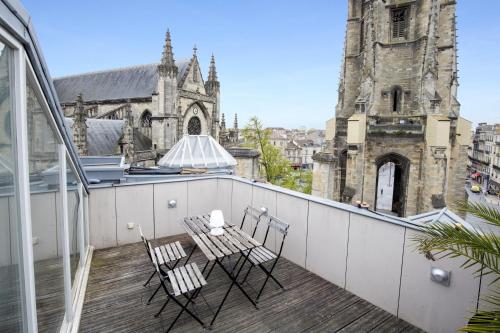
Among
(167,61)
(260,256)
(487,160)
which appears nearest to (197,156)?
(260,256)

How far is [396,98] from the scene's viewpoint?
55.9 feet

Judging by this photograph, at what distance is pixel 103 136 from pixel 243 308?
22.8 metres

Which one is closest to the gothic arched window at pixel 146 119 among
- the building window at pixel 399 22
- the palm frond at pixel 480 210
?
the building window at pixel 399 22

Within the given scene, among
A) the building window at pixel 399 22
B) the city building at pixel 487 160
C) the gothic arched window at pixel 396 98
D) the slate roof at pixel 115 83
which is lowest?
the city building at pixel 487 160

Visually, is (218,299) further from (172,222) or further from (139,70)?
(139,70)

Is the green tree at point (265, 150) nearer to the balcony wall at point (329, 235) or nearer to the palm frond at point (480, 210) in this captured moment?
the balcony wall at point (329, 235)

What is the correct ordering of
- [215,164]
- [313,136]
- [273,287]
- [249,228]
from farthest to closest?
1. [313,136]
2. [215,164]
3. [249,228]
4. [273,287]

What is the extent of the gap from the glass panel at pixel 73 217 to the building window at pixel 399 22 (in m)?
19.4

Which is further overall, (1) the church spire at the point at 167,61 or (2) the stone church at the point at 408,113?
(1) the church spire at the point at 167,61

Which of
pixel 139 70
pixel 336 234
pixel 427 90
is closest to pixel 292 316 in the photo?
pixel 336 234

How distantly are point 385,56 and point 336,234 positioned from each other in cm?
1658

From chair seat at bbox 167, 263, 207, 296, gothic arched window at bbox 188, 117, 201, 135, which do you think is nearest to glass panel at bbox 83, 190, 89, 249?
chair seat at bbox 167, 263, 207, 296

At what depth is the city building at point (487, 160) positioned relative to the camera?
50.1 meters

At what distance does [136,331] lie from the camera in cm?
321
